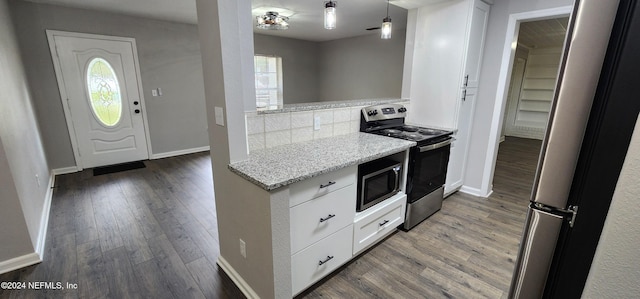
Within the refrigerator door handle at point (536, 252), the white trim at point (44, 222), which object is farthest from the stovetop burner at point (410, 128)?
the white trim at point (44, 222)

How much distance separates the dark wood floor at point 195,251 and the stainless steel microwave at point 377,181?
1.52 feet

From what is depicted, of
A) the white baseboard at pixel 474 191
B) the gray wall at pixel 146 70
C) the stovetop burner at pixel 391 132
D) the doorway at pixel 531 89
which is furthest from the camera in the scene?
the doorway at pixel 531 89

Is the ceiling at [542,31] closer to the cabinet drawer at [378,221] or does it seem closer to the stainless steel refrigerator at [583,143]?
the cabinet drawer at [378,221]

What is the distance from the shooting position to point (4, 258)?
194 cm

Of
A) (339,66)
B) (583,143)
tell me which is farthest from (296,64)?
(583,143)

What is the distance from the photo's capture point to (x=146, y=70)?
446 centimetres

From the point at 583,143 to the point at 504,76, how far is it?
2.98 meters

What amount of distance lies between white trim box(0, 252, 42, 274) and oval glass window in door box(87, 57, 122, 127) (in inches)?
112

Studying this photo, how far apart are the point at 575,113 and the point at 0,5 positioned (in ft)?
15.1

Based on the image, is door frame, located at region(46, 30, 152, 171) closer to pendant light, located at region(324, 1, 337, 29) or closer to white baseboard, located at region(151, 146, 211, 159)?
white baseboard, located at region(151, 146, 211, 159)

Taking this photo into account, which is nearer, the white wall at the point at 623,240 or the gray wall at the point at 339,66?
the white wall at the point at 623,240

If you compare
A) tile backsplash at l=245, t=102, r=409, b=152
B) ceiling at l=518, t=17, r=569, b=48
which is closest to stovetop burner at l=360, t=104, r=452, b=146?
tile backsplash at l=245, t=102, r=409, b=152

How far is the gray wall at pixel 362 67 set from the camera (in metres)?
5.60

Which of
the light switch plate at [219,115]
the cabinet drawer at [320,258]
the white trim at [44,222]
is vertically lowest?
the white trim at [44,222]
